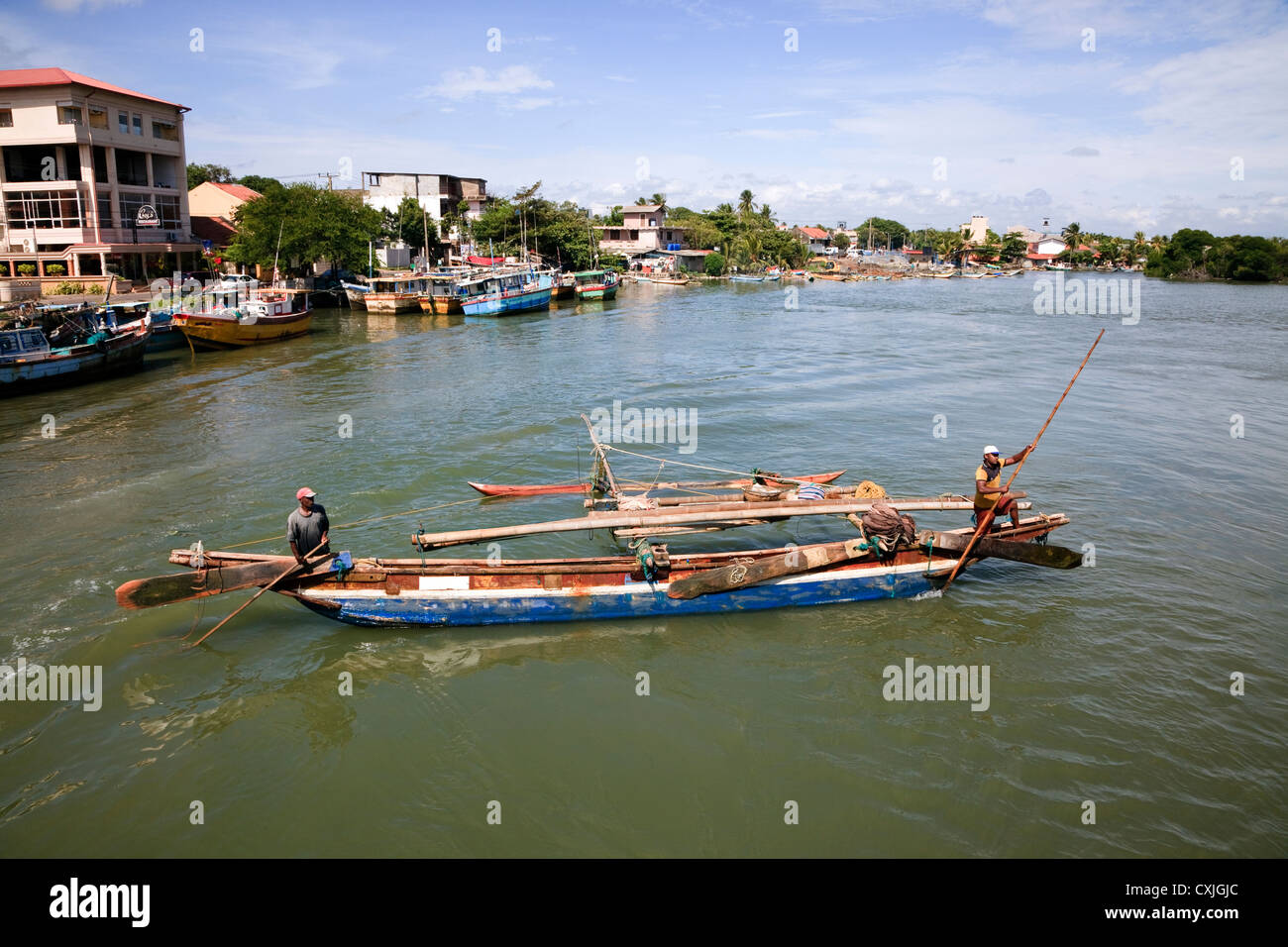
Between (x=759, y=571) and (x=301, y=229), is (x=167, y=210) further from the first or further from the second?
(x=759, y=571)

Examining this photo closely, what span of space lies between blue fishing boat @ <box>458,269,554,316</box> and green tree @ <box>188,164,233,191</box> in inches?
1465

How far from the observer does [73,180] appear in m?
37.4

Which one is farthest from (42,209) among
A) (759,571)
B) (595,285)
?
(759,571)

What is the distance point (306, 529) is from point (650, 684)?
15.2 feet

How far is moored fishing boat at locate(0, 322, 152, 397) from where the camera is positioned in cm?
2317

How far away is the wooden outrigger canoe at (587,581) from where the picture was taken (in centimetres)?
916

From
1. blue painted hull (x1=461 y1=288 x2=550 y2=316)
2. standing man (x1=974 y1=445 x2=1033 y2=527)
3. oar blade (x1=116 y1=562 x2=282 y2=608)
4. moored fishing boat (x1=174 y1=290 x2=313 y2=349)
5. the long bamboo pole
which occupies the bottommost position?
oar blade (x1=116 y1=562 x2=282 y2=608)

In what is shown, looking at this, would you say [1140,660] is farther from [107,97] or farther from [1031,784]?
[107,97]

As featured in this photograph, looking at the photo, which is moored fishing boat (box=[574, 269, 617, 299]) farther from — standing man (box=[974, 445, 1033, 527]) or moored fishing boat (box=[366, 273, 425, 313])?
standing man (box=[974, 445, 1033, 527])

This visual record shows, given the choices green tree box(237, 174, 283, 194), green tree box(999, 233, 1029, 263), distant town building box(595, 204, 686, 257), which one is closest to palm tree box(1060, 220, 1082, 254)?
green tree box(999, 233, 1029, 263)

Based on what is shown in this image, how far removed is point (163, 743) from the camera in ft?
26.4

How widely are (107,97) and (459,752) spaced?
45491 mm
